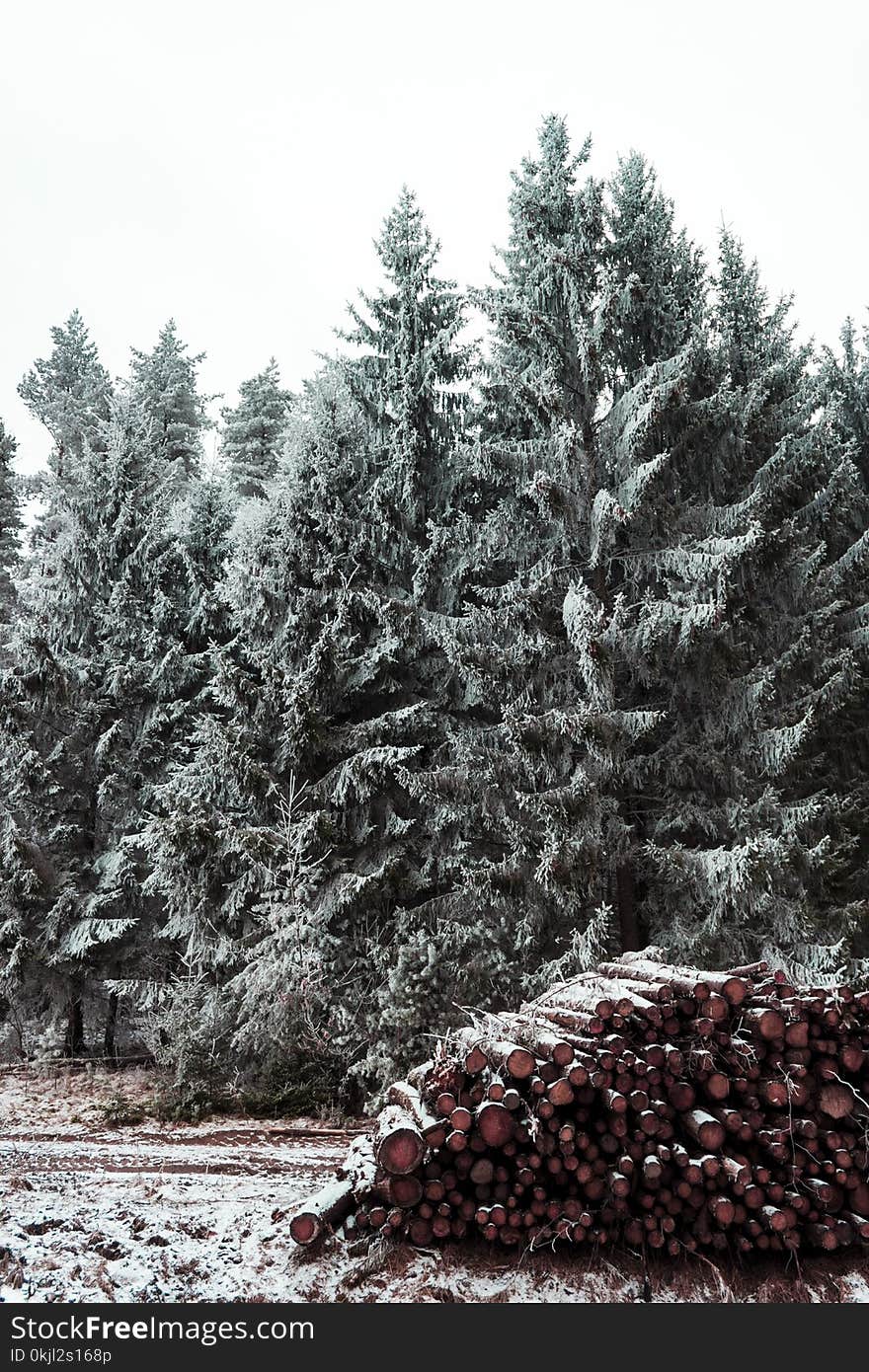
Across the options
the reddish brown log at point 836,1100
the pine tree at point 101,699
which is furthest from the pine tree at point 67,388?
the reddish brown log at point 836,1100

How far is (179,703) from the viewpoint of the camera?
12.8m

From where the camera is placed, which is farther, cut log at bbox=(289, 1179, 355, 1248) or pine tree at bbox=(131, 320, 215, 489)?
pine tree at bbox=(131, 320, 215, 489)

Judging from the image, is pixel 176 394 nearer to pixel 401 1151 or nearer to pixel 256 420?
pixel 256 420

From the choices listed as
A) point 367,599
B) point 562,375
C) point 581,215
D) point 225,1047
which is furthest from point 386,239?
point 225,1047

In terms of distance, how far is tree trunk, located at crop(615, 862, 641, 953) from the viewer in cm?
1011

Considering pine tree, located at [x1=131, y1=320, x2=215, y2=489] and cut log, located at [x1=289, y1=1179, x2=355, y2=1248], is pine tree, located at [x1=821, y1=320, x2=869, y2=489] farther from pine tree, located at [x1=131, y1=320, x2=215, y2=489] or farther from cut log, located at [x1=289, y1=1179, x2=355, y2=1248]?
cut log, located at [x1=289, y1=1179, x2=355, y2=1248]

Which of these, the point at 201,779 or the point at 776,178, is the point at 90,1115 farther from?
the point at 776,178

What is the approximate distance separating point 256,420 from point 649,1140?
19450mm

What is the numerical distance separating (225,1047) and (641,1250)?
278 inches

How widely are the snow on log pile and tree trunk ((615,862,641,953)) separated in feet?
18.7

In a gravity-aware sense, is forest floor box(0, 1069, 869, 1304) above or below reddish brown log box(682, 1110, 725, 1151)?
below

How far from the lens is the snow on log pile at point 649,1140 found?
4020mm

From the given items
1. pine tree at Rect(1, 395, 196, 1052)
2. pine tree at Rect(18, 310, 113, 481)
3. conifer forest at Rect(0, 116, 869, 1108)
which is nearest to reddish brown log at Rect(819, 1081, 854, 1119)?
conifer forest at Rect(0, 116, 869, 1108)

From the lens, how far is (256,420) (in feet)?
66.5
